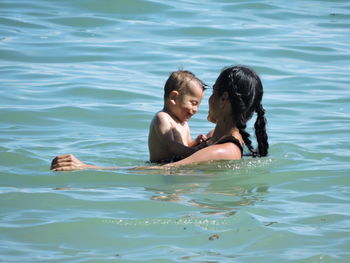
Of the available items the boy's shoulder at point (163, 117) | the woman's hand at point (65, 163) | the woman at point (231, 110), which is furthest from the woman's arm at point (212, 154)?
the woman's hand at point (65, 163)

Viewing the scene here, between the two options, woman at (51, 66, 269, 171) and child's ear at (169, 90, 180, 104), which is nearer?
woman at (51, 66, 269, 171)

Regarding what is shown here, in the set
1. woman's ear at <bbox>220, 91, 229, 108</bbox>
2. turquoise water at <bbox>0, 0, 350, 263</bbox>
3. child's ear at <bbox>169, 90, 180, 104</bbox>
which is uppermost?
woman's ear at <bbox>220, 91, 229, 108</bbox>

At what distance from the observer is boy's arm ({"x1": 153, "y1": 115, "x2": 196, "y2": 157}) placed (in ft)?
22.2

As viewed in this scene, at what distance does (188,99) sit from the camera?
267 inches

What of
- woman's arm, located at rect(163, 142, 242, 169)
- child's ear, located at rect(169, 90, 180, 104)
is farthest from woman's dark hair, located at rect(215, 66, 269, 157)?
child's ear, located at rect(169, 90, 180, 104)

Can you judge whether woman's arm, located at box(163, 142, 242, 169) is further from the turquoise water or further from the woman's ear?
the woman's ear

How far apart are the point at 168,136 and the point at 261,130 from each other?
781mm

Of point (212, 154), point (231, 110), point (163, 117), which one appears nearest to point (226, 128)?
point (231, 110)

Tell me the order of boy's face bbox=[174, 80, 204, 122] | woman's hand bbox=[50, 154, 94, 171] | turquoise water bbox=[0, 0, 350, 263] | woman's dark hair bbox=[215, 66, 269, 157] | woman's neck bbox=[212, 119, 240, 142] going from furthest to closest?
boy's face bbox=[174, 80, 204, 122] < woman's neck bbox=[212, 119, 240, 142] < woman's dark hair bbox=[215, 66, 269, 157] < woman's hand bbox=[50, 154, 94, 171] < turquoise water bbox=[0, 0, 350, 263]

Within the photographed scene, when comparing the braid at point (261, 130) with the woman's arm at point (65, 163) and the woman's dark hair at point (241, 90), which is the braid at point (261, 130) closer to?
the woman's dark hair at point (241, 90)

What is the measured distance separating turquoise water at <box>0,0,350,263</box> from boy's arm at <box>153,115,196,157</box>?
17.7 inches

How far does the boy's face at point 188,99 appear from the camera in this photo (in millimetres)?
6742

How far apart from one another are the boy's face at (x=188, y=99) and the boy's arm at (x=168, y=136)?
5.8 inches

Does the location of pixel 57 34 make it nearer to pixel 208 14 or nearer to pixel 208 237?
pixel 208 14
